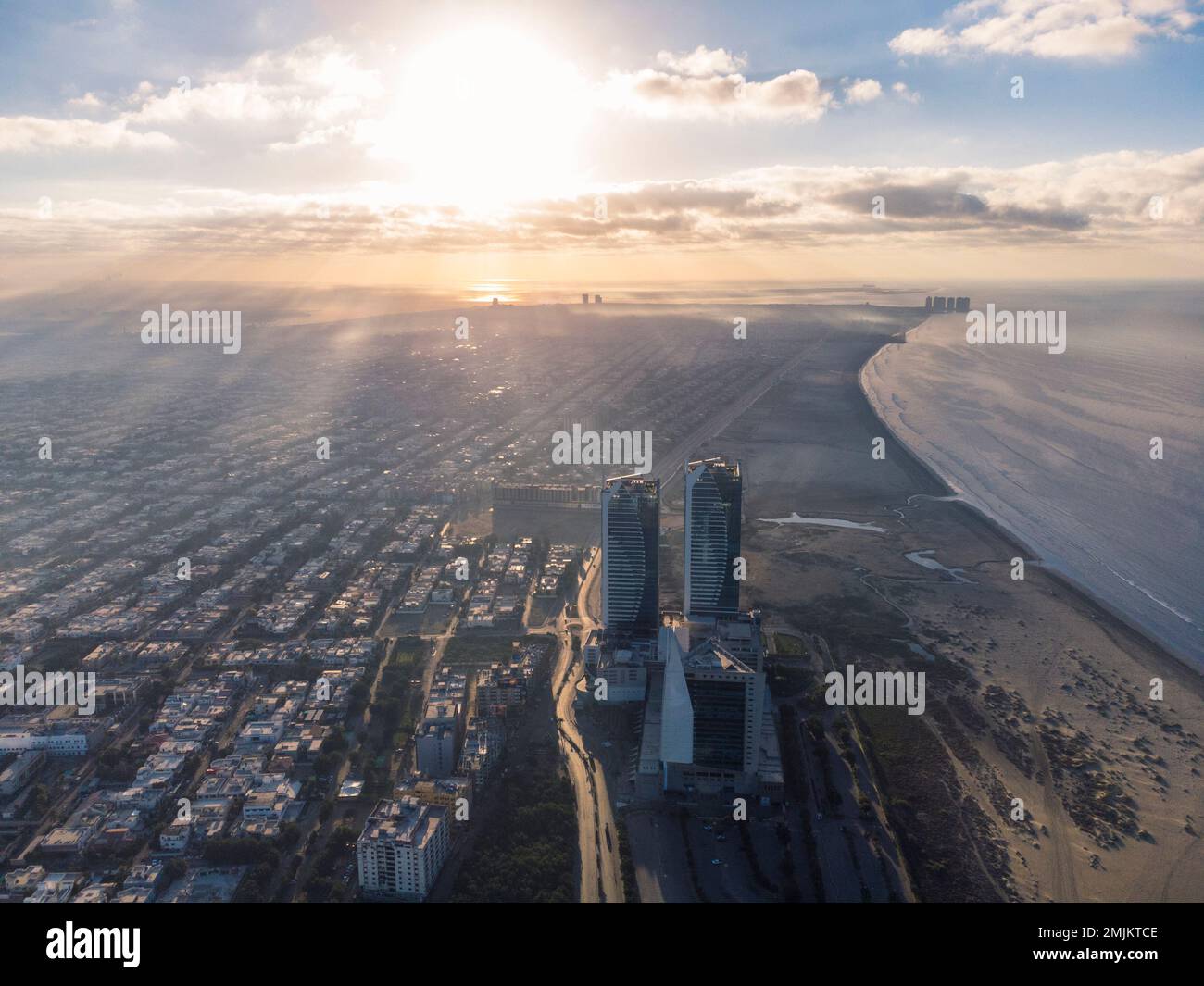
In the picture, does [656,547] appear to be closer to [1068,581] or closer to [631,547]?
[631,547]

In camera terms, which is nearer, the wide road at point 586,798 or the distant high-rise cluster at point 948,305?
the wide road at point 586,798

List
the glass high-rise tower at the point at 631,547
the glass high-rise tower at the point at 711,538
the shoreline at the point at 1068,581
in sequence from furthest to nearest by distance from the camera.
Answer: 1. the shoreline at the point at 1068,581
2. the glass high-rise tower at the point at 711,538
3. the glass high-rise tower at the point at 631,547

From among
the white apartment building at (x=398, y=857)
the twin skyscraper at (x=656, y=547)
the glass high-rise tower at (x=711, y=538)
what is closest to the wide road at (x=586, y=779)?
the twin skyscraper at (x=656, y=547)

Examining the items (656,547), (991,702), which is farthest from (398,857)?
(991,702)

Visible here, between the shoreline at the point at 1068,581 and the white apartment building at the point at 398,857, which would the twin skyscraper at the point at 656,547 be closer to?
the white apartment building at the point at 398,857

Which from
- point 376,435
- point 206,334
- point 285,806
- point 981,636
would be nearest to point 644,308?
point 206,334

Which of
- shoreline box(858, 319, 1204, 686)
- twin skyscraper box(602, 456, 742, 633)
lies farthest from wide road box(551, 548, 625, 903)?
shoreline box(858, 319, 1204, 686)
